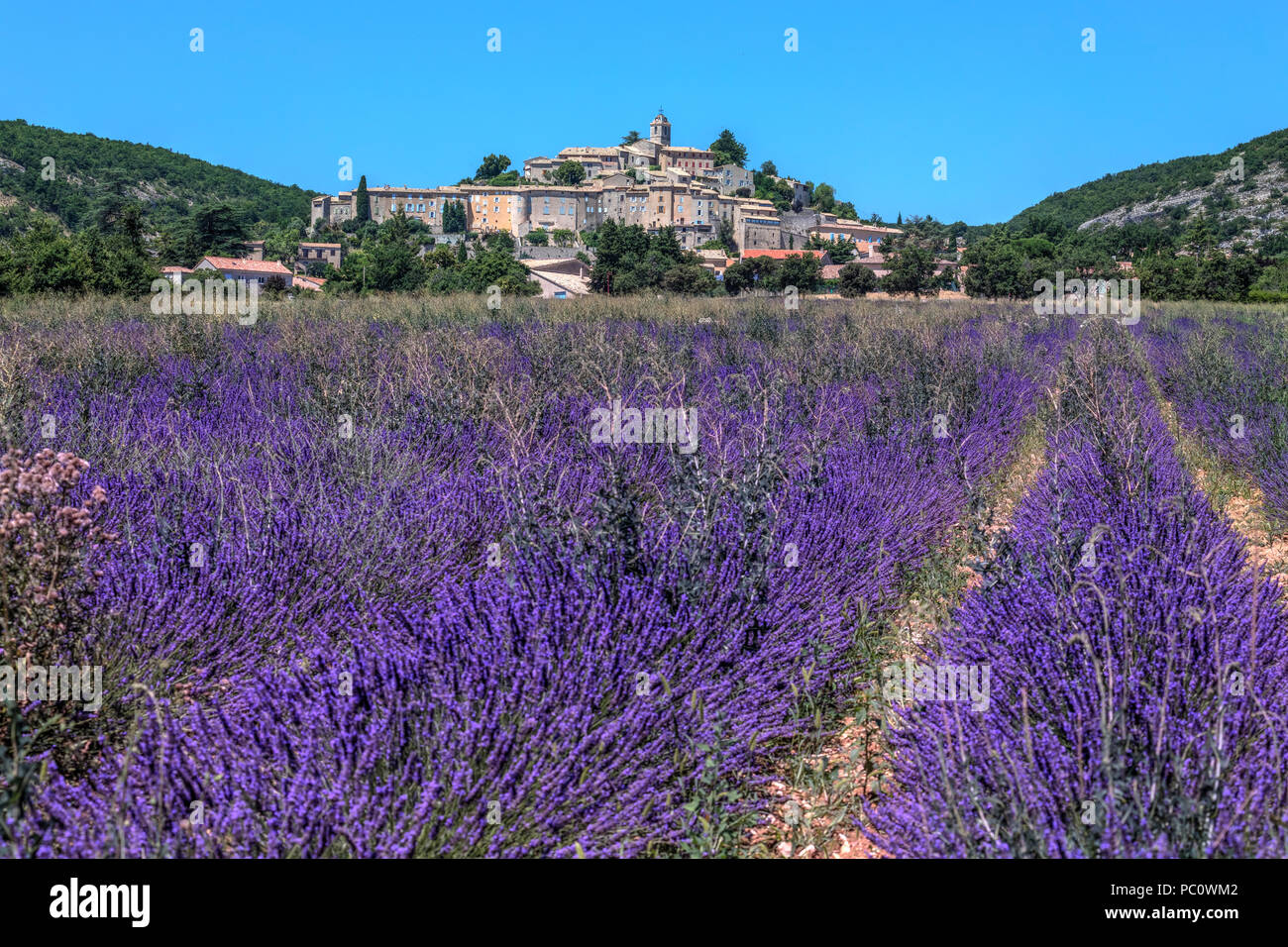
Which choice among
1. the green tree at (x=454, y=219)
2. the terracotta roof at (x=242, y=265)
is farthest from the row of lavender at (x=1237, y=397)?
the green tree at (x=454, y=219)

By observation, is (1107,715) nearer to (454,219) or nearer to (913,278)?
(913,278)

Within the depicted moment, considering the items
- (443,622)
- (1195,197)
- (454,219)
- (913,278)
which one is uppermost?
(454,219)

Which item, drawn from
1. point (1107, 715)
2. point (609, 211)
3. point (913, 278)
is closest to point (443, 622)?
point (1107, 715)

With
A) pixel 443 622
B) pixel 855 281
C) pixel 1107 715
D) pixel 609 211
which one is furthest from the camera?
pixel 609 211

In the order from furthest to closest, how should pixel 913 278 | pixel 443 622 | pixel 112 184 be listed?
pixel 112 184
pixel 913 278
pixel 443 622

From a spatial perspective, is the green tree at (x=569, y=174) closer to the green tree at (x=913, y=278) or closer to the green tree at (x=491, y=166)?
the green tree at (x=491, y=166)

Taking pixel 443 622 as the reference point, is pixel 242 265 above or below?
above

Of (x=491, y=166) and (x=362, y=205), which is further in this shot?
(x=491, y=166)
